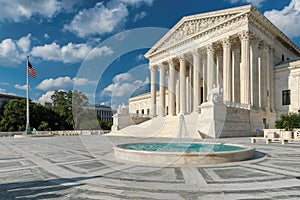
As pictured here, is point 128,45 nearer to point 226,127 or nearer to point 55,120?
point 226,127

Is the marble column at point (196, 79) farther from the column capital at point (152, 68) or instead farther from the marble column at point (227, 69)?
the column capital at point (152, 68)

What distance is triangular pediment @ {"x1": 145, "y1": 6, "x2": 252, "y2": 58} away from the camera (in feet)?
122

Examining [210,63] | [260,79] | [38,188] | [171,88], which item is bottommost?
[38,188]

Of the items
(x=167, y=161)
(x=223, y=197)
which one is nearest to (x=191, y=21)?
(x=167, y=161)

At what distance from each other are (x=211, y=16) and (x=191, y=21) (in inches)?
214

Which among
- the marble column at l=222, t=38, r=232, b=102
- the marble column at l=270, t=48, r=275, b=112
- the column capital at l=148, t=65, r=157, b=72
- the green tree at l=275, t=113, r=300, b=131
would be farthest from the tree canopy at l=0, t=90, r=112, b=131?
the green tree at l=275, t=113, r=300, b=131

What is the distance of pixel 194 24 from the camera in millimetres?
44844

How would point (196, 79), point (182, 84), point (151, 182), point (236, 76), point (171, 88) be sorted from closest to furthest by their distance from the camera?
point (151, 182) < point (236, 76) < point (196, 79) < point (182, 84) < point (171, 88)

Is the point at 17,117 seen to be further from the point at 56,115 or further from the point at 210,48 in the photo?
the point at 210,48

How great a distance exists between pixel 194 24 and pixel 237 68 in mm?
12349

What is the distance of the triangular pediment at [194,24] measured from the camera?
37125 millimetres

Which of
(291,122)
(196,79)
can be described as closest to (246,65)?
(291,122)

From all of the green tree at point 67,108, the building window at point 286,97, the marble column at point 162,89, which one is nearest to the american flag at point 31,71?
the green tree at point 67,108

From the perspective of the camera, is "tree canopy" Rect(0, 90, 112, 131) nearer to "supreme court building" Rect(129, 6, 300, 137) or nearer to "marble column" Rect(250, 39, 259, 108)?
"supreme court building" Rect(129, 6, 300, 137)
